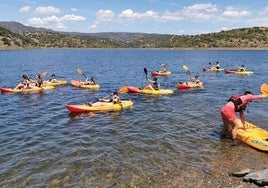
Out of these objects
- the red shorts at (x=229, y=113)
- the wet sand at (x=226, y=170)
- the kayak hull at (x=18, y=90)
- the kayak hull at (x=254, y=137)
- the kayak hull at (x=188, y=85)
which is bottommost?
the kayak hull at (x=18, y=90)

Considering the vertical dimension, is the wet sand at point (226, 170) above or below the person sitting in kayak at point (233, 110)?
below

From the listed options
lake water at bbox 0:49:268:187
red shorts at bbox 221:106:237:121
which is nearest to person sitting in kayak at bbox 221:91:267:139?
red shorts at bbox 221:106:237:121

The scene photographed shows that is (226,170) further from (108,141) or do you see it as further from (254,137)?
(108,141)

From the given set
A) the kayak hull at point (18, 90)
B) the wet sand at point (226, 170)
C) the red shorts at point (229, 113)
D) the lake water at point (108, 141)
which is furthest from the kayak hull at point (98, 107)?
the kayak hull at point (18, 90)

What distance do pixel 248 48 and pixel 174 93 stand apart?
145304 millimetres

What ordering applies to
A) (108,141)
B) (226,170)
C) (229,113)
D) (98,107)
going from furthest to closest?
(98,107) → (108,141) → (229,113) → (226,170)

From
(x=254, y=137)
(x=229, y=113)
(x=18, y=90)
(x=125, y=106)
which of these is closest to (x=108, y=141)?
(x=229, y=113)

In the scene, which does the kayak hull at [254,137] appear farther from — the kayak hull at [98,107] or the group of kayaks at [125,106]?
the kayak hull at [98,107]

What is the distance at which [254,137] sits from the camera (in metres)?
15.7

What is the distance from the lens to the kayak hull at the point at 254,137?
49.5 feet

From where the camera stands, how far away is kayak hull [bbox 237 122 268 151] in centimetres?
1509

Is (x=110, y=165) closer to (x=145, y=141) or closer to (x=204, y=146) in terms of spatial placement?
(x=145, y=141)

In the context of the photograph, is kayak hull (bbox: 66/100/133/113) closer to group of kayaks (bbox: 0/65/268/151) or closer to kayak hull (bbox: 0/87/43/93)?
group of kayaks (bbox: 0/65/268/151)

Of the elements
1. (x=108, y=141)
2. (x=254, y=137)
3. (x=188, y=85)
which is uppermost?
(x=254, y=137)
